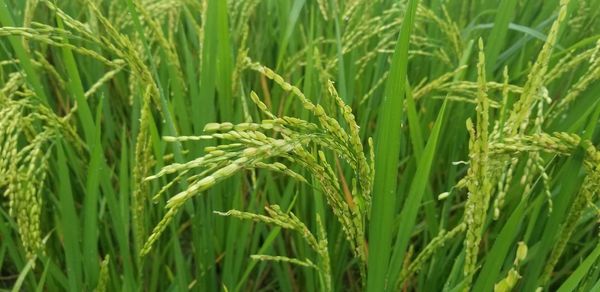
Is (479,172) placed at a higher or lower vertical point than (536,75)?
lower

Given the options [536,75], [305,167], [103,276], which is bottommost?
[103,276]

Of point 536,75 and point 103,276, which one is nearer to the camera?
point 536,75

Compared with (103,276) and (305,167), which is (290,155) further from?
A: (103,276)

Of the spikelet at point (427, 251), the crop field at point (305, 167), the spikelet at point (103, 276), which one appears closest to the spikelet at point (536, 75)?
the crop field at point (305, 167)

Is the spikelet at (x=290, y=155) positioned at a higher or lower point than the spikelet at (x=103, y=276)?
higher

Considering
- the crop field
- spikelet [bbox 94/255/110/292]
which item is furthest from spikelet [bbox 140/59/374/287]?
spikelet [bbox 94/255/110/292]

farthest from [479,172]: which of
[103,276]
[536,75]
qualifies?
[103,276]

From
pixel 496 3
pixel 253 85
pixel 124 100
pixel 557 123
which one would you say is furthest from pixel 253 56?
pixel 557 123

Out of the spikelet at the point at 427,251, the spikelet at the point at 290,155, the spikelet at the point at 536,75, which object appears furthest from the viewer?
the spikelet at the point at 427,251

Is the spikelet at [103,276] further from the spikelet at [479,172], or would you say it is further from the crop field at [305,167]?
the spikelet at [479,172]
